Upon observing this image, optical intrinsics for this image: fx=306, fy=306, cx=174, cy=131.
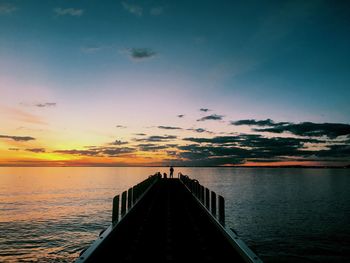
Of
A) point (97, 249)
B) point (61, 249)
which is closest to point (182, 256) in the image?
point (97, 249)

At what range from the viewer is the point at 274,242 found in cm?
2491

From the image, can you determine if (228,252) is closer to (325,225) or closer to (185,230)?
(185,230)

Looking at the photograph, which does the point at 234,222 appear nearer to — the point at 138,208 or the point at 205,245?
the point at 138,208

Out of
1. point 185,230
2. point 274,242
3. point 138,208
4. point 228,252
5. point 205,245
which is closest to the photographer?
point 228,252

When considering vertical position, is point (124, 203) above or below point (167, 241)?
above

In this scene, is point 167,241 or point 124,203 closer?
point 167,241

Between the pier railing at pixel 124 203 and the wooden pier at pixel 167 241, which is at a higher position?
the pier railing at pixel 124 203

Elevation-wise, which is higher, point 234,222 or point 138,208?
point 138,208

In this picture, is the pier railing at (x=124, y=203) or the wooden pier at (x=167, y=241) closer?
the wooden pier at (x=167, y=241)

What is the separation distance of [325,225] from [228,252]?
27596 mm

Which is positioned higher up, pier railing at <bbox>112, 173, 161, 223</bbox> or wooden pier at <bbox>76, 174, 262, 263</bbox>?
pier railing at <bbox>112, 173, 161, 223</bbox>

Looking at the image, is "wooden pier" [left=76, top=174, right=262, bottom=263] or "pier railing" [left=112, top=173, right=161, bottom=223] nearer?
"wooden pier" [left=76, top=174, right=262, bottom=263]

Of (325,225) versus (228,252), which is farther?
(325,225)

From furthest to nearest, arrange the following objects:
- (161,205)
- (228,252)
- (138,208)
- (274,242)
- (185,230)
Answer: (274,242)
(161,205)
(138,208)
(185,230)
(228,252)
